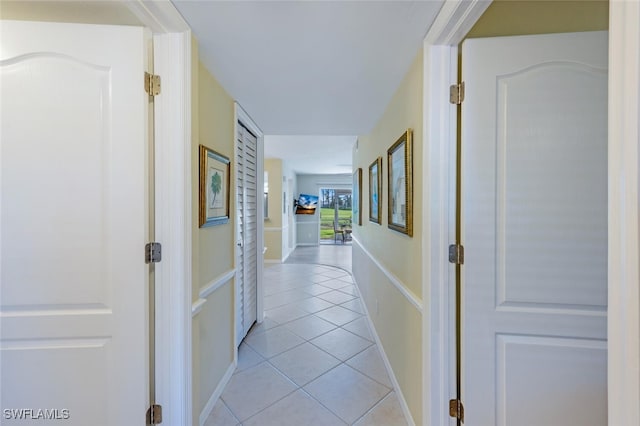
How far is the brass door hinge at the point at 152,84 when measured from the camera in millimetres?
1144

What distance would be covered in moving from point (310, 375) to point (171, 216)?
165 cm

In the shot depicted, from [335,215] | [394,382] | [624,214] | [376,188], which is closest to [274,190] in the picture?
[335,215]

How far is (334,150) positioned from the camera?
4.96 meters

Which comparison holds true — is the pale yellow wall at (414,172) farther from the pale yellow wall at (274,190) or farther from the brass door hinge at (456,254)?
the pale yellow wall at (274,190)

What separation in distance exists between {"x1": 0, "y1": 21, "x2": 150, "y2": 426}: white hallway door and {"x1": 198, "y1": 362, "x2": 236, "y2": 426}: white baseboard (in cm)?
56

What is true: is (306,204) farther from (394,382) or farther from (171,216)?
(171,216)

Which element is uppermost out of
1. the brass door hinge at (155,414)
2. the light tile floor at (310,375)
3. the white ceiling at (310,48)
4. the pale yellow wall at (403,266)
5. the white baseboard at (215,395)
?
the white ceiling at (310,48)

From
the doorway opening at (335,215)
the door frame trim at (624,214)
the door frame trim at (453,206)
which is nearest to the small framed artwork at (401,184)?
the door frame trim at (453,206)

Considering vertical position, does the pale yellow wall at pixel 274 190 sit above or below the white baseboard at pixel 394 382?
above

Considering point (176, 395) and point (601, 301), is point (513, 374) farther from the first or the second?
point (176, 395)

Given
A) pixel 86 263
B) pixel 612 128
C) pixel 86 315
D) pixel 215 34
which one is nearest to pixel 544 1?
pixel 612 128

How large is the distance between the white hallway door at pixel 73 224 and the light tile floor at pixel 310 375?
83 centimetres

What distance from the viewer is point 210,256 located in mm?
1686

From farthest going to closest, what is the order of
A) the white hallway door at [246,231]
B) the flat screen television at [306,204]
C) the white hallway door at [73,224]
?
1. the flat screen television at [306,204]
2. the white hallway door at [246,231]
3. the white hallway door at [73,224]
